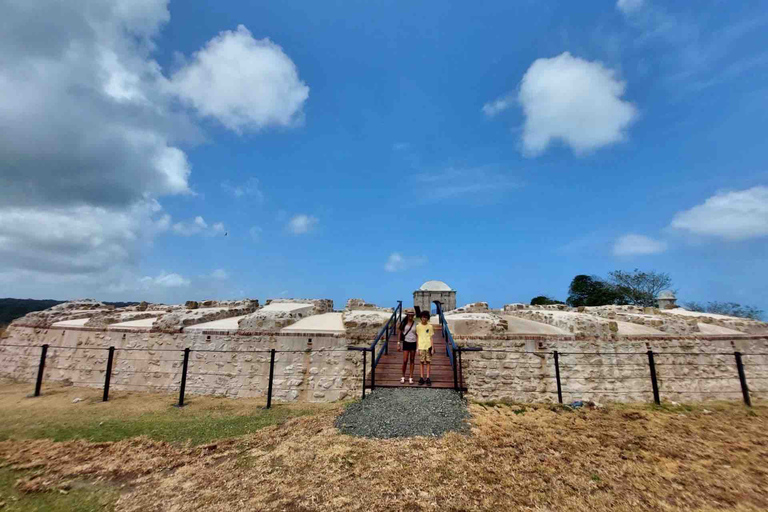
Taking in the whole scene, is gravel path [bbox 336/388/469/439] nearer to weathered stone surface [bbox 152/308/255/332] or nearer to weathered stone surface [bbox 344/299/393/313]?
weathered stone surface [bbox 152/308/255/332]

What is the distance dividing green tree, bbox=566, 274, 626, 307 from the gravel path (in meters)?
35.9

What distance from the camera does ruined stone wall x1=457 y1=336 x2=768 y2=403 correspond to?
9.86 meters

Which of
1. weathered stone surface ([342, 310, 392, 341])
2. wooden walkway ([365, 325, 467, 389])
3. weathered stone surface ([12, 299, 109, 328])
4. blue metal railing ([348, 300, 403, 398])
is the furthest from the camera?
weathered stone surface ([12, 299, 109, 328])

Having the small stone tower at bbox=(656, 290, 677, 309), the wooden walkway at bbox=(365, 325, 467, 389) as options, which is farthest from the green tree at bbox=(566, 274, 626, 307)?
the wooden walkway at bbox=(365, 325, 467, 389)

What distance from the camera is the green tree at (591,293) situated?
3650cm

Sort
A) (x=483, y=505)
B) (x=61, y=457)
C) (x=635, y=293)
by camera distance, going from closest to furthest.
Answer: (x=483, y=505)
(x=61, y=457)
(x=635, y=293)

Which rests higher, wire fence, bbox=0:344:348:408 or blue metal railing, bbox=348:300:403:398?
blue metal railing, bbox=348:300:403:398

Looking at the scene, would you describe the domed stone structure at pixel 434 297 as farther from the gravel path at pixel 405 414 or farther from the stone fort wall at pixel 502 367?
the gravel path at pixel 405 414

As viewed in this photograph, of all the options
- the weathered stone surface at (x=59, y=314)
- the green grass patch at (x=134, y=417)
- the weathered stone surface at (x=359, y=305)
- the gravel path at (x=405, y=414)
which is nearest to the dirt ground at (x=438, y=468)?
the gravel path at (x=405, y=414)

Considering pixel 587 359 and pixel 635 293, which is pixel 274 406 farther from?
pixel 635 293

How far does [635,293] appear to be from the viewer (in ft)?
120


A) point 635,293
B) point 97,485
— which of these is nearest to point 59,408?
point 97,485

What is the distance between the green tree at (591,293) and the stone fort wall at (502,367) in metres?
28.1

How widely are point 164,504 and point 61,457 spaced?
9.46 ft
